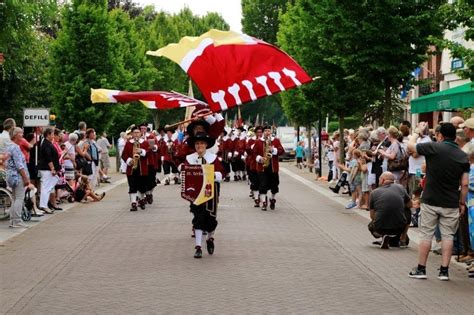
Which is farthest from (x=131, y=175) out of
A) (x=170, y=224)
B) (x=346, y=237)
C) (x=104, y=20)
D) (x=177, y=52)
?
(x=104, y=20)

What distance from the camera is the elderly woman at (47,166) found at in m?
19.9

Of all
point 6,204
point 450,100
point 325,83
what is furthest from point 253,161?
point 325,83

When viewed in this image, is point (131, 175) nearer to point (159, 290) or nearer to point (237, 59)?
point (237, 59)

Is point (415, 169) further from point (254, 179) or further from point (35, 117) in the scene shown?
point (35, 117)

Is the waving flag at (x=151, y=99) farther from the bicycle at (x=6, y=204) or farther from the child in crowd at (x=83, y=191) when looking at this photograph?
the child in crowd at (x=83, y=191)

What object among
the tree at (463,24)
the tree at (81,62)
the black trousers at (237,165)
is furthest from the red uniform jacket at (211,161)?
the tree at (81,62)

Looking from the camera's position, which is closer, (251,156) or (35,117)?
(251,156)

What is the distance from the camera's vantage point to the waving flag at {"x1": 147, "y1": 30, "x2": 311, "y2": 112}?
12.6 m

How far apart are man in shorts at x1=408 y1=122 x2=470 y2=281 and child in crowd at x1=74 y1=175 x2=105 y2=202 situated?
13.8 m

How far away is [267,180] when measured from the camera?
21078mm

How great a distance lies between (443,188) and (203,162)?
12.4ft

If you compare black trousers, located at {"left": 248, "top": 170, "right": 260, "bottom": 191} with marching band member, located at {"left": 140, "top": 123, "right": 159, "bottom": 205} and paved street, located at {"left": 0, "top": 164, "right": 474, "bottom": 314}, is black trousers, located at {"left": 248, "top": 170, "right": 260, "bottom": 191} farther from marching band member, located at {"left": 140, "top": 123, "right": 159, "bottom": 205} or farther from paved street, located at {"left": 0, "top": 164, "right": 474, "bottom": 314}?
paved street, located at {"left": 0, "top": 164, "right": 474, "bottom": 314}

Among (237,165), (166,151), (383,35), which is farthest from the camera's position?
(237,165)

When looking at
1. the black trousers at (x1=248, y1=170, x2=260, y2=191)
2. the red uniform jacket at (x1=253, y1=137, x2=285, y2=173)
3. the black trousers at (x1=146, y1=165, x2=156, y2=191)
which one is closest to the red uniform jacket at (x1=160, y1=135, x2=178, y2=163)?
the black trousers at (x1=248, y1=170, x2=260, y2=191)
